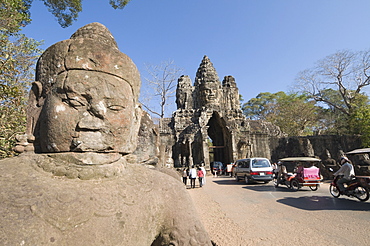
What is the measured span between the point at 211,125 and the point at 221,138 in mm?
2297

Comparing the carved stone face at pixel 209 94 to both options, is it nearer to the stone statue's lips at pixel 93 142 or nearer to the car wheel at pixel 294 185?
the car wheel at pixel 294 185

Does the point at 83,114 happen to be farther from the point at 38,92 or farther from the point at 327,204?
the point at 327,204

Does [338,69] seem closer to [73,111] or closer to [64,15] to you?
[64,15]

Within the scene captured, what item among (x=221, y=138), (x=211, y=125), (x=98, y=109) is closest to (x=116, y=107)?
(x=98, y=109)

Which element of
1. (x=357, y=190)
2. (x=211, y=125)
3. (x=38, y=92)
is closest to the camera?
(x=38, y=92)

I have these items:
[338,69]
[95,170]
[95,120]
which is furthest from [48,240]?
[338,69]

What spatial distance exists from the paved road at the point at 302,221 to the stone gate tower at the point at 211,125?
41.8 ft

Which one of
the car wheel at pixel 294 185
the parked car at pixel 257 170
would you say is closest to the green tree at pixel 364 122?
the parked car at pixel 257 170

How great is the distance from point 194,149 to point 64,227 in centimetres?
1938

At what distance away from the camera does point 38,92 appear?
5.45 feet

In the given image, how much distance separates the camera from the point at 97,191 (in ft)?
4.17

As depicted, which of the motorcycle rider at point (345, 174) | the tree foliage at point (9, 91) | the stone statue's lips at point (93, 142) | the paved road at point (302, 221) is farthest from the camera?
the motorcycle rider at point (345, 174)

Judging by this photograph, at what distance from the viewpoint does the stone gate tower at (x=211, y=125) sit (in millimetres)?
19906

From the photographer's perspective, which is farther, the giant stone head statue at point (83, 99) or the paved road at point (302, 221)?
the paved road at point (302, 221)
